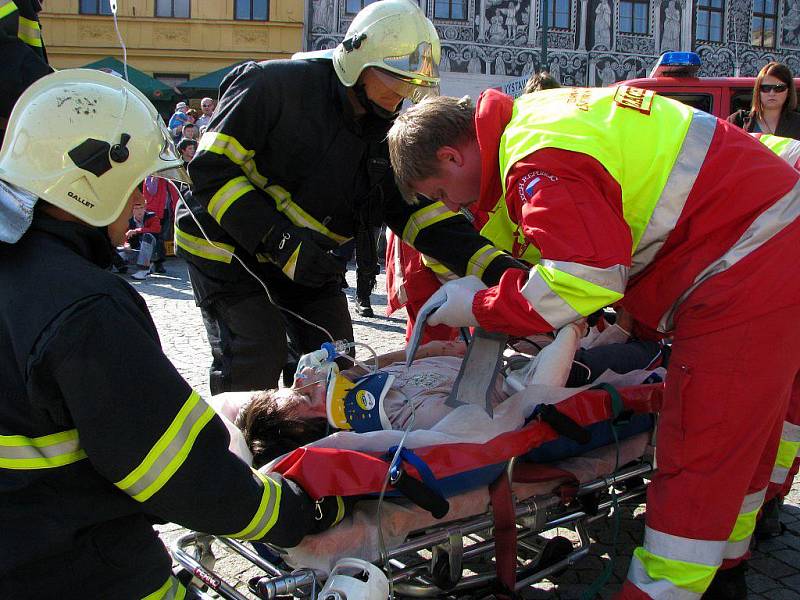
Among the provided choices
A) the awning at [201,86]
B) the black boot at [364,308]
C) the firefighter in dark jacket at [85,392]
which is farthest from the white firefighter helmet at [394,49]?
the awning at [201,86]

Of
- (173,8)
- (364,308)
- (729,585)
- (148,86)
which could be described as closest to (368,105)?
(729,585)

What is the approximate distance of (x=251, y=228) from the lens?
10.0 feet

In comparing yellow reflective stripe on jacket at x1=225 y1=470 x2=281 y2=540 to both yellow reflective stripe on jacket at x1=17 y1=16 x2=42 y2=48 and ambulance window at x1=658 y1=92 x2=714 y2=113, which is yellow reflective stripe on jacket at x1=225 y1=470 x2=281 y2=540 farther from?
ambulance window at x1=658 y1=92 x2=714 y2=113

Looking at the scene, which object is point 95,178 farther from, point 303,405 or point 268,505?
point 303,405

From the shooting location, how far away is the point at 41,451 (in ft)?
5.19

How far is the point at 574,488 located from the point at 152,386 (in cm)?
156

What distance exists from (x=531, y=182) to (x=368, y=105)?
1.23 metres

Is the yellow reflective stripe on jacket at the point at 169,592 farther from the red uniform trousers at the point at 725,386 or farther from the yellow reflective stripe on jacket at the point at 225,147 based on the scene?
the yellow reflective stripe on jacket at the point at 225,147

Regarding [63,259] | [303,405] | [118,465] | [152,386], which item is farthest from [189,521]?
[303,405]

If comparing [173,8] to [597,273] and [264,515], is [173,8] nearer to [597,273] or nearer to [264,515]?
[597,273]

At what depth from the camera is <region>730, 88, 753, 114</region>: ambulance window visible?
9335 mm

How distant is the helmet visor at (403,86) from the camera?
3133mm

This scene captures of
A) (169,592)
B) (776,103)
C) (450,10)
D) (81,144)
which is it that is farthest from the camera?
(450,10)

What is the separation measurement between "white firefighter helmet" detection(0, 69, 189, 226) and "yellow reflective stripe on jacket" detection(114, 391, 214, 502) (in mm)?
449
